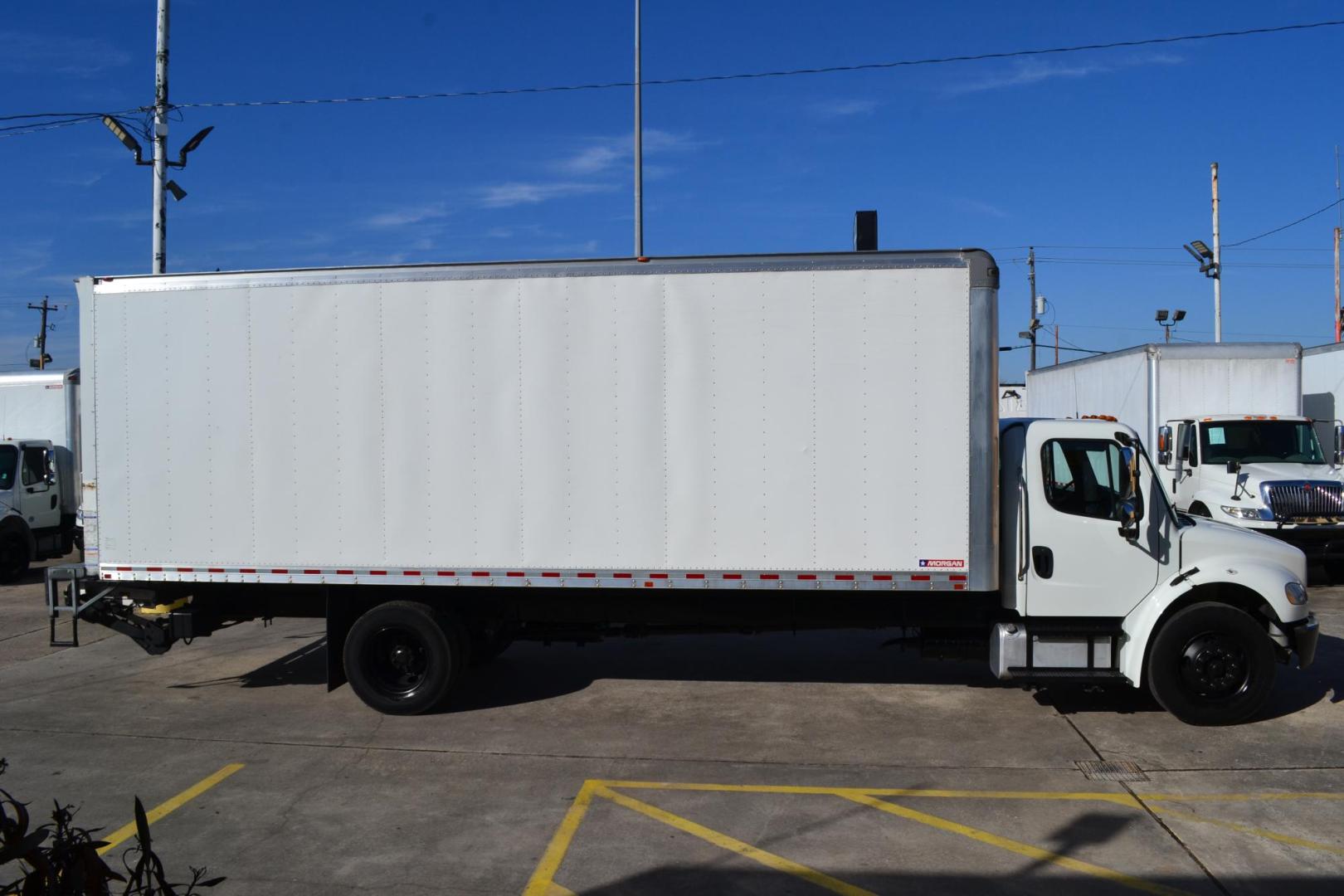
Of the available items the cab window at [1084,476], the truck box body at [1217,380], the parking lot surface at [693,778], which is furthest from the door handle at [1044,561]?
the truck box body at [1217,380]

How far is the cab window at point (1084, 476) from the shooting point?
7.77m

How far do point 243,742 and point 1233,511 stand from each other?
13380 millimetres

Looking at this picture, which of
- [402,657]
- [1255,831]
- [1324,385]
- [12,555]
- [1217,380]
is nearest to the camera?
[1255,831]

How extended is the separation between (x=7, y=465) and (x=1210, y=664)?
17.8 meters

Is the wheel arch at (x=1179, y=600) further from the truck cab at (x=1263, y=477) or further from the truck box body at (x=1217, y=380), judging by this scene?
the truck box body at (x=1217, y=380)

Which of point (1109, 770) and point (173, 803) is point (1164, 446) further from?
point (173, 803)

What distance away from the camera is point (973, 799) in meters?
6.33

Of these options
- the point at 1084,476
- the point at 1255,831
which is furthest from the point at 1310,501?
the point at 1255,831

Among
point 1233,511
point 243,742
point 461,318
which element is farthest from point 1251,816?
point 1233,511

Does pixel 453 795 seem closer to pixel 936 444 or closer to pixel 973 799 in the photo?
pixel 973 799

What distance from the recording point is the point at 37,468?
56.6 feet

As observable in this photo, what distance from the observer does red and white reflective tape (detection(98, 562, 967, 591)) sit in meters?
7.54

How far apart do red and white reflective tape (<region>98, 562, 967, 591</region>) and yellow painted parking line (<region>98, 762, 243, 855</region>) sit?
157 centimetres

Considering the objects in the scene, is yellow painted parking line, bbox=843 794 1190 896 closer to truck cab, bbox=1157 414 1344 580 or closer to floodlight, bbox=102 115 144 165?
truck cab, bbox=1157 414 1344 580
